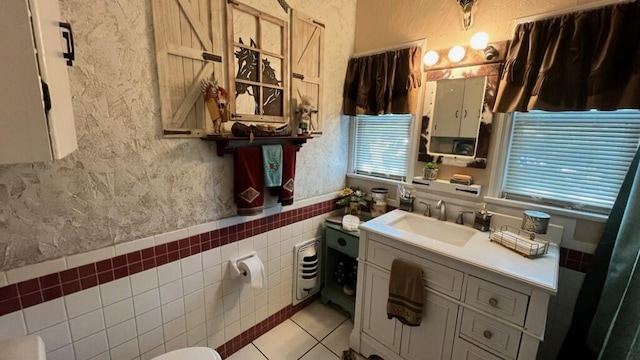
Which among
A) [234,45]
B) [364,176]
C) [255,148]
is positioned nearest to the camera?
[234,45]

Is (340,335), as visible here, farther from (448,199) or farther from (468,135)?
(468,135)

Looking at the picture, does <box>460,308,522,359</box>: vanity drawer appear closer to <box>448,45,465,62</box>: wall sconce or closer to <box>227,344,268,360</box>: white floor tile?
<box>227,344,268,360</box>: white floor tile

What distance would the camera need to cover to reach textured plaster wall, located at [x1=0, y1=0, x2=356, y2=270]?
1075 mm

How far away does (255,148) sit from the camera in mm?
1688

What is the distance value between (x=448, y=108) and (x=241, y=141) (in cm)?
149

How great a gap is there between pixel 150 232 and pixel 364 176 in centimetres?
174

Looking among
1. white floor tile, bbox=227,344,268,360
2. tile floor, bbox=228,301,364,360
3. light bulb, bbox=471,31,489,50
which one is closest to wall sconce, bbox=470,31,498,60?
light bulb, bbox=471,31,489,50

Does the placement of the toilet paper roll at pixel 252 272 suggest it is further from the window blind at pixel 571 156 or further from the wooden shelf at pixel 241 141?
the window blind at pixel 571 156

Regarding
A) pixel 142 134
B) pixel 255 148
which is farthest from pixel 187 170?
pixel 255 148

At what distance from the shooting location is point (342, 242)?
222cm

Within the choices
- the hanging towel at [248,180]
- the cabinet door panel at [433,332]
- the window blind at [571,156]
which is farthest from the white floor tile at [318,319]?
the window blind at [571,156]

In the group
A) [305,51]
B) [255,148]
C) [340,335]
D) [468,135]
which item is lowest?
[340,335]

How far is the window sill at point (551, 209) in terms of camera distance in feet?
4.75

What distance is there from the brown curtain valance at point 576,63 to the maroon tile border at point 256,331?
2159 mm
